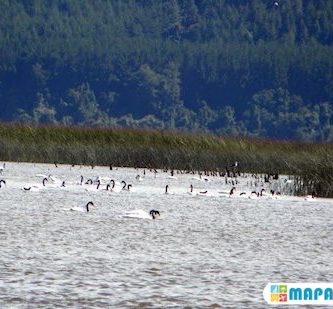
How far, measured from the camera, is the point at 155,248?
1212 centimetres

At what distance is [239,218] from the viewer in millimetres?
15797

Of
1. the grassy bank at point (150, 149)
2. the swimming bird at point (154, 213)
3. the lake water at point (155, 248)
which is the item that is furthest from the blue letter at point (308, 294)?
the grassy bank at point (150, 149)

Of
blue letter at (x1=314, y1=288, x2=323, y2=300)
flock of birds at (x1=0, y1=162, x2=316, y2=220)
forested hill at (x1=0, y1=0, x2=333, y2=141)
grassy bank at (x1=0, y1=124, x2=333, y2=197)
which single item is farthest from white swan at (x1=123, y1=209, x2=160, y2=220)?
forested hill at (x1=0, y1=0, x2=333, y2=141)

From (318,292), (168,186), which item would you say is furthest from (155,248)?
(168,186)

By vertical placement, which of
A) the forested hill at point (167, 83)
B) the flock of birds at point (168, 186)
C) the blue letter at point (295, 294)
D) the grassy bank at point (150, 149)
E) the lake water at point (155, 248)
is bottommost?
the blue letter at point (295, 294)

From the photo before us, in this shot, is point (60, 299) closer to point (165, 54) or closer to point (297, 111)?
point (297, 111)

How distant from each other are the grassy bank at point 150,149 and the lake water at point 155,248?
9.23 metres

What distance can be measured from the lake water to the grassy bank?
30.3ft

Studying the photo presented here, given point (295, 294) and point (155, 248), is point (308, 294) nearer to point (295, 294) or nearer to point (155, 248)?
point (295, 294)

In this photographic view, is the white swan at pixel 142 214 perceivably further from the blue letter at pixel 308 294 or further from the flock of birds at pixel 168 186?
the blue letter at pixel 308 294

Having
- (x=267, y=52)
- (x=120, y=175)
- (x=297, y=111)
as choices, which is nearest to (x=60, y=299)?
(x=120, y=175)

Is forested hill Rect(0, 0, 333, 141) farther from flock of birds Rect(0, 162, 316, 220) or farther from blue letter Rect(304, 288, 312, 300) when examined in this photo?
blue letter Rect(304, 288, 312, 300)

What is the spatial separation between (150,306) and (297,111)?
495ft

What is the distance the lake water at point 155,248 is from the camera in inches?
374
